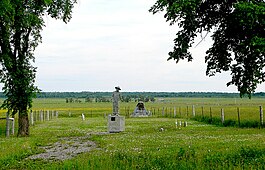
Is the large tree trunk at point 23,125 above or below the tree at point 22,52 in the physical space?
below

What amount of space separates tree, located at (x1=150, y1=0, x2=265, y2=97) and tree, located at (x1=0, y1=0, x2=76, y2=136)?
1556 cm

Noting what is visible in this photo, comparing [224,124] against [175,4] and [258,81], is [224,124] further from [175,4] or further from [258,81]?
[175,4]

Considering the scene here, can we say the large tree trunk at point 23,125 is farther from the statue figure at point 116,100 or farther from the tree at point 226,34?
the tree at point 226,34

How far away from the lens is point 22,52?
30953 millimetres

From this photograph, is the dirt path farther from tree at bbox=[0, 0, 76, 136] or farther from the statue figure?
the statue figure

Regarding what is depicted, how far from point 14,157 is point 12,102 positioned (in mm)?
13238

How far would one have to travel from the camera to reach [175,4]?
14.0 metres

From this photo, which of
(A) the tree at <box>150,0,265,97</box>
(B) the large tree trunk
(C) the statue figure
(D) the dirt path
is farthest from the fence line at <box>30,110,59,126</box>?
(A) the tree at <box>150,0,265,97</box>

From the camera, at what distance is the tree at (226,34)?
1384cm

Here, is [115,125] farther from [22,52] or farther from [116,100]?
[22,52]

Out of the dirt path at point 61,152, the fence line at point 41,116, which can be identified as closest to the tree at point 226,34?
the dirt path at point 61,152

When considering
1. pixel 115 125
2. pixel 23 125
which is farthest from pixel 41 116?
pixel 23 125

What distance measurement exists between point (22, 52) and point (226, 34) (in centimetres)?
1873

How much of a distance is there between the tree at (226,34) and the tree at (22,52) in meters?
15.6
